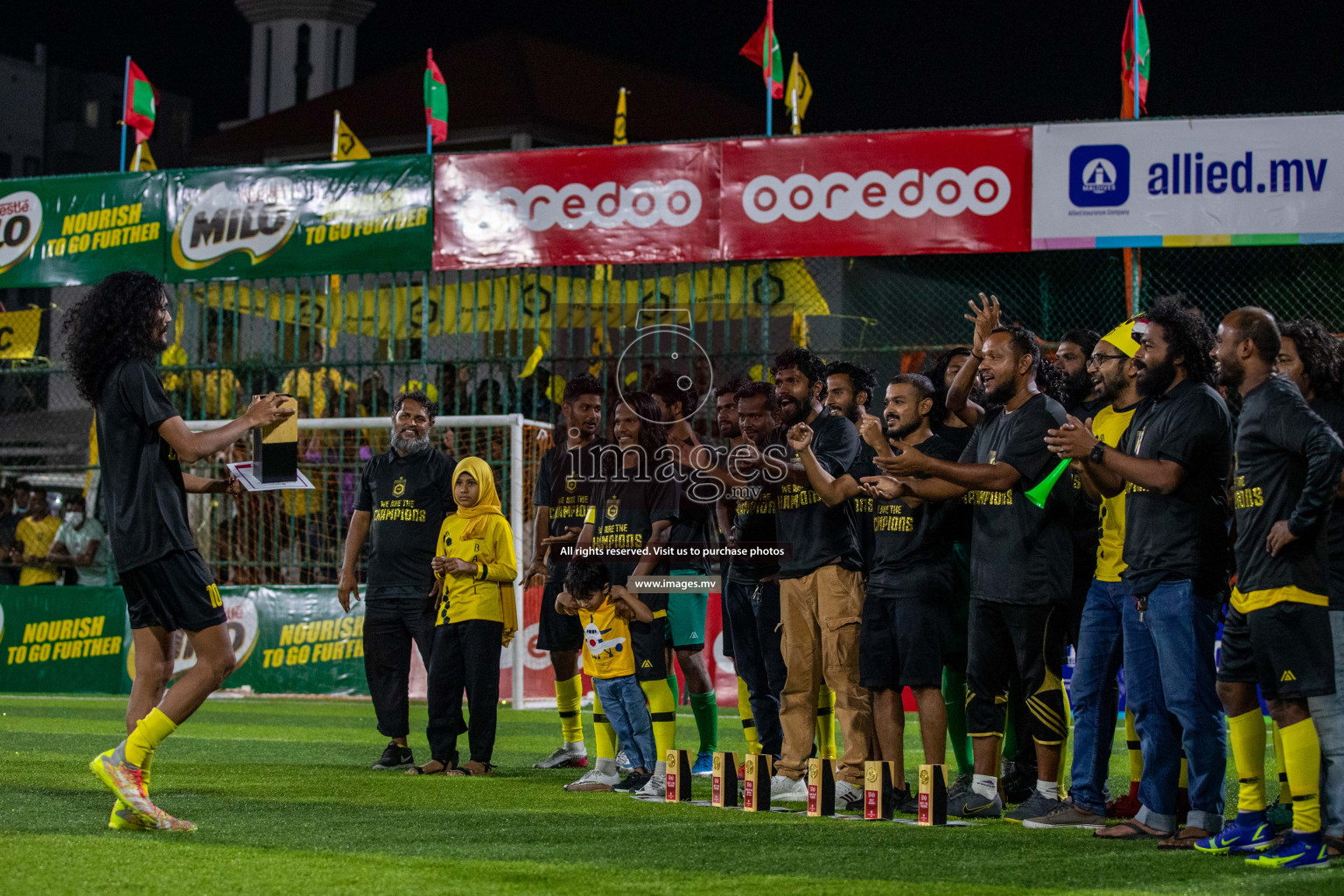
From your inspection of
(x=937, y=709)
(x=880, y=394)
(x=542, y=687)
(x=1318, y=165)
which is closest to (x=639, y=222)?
(x=880, y=394)

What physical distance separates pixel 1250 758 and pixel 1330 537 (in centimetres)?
93

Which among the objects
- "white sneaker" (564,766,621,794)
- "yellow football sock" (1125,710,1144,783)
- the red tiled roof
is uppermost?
the red tiled roof

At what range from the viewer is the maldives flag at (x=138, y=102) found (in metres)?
17.4

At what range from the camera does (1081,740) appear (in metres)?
6.55

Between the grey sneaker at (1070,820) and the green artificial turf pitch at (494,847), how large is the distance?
0.35ft

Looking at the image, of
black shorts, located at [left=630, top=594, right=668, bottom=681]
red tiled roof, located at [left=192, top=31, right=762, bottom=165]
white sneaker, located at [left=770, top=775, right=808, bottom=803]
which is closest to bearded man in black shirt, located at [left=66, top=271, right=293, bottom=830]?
black shorts, located at [left=630, top=594, right=668, bottom=681]

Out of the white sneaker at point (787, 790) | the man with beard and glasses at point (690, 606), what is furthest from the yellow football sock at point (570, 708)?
the white sneaker at point (787, 790)

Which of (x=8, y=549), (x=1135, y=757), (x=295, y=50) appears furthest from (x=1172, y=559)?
(x=295, y=50)

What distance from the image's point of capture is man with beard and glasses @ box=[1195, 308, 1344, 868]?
5.41 m

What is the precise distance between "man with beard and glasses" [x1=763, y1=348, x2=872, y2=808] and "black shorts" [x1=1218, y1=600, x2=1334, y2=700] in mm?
2065

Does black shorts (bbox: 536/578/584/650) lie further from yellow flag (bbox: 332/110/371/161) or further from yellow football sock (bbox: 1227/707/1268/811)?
yellow flag (bbox: 332/110/371/161)

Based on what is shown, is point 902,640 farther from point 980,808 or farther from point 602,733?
point 602,733

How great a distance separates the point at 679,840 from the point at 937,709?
5.06 feet

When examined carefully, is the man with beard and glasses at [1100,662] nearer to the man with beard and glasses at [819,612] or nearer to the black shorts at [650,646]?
the man with beard and glasses at [819,612]
